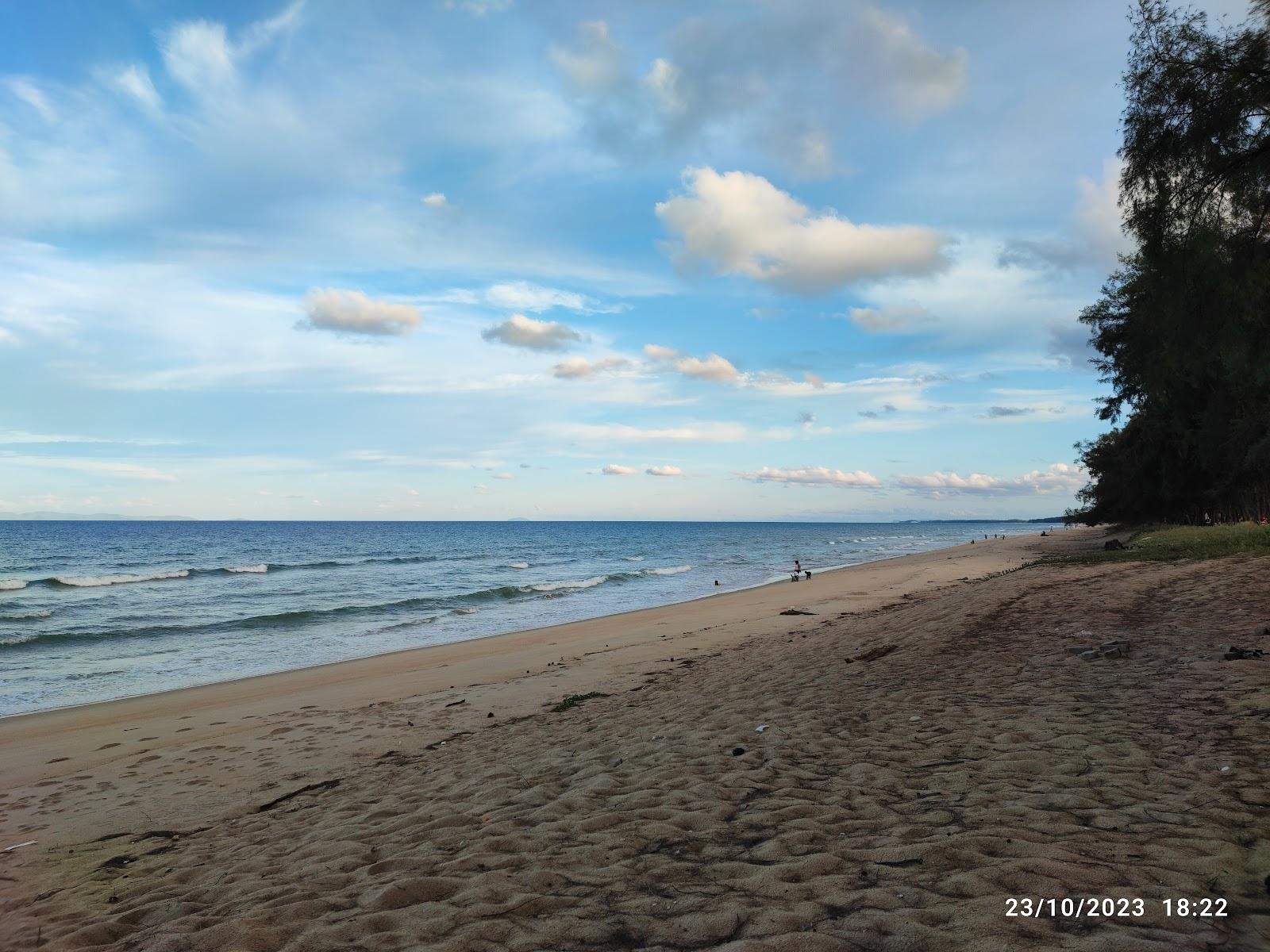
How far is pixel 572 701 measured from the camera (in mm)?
10633

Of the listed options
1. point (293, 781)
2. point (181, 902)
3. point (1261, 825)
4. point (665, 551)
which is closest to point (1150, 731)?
point (1261, 825)

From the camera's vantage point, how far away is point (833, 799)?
16.3 feet

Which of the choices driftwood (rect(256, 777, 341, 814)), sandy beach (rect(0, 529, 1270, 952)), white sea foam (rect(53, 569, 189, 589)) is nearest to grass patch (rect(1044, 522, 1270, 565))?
sandy beach (rect(0, 529, 1270, 952))

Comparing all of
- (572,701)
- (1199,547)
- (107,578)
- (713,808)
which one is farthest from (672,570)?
(713,808)

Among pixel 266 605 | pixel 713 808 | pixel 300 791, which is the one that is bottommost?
pixel 266 605

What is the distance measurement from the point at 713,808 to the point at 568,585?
3393 centimetres

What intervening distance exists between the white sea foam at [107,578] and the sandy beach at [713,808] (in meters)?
32.2

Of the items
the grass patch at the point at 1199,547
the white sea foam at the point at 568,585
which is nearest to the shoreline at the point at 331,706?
the grass patch at the point at 1199,547

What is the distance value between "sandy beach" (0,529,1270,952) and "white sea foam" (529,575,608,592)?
80.1ft

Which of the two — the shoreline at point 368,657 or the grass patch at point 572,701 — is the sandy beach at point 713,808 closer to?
the grass patch at point 572,701

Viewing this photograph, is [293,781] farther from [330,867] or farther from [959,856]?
[959,856]

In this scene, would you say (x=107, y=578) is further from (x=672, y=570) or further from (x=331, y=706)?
(x=331, y=706)

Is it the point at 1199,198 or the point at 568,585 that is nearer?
the point at 1199,198

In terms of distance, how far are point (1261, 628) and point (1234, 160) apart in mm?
6510
